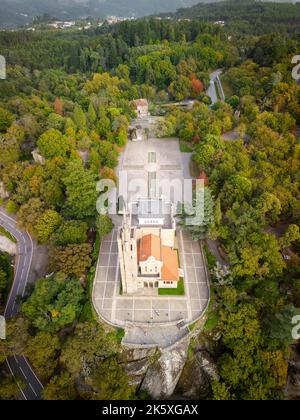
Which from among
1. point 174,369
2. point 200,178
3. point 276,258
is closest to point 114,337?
point 174,369

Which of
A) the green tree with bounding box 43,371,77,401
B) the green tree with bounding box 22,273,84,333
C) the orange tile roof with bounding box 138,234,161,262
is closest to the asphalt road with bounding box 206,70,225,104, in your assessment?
the orange tile roof with bounding box 138,234,161,262

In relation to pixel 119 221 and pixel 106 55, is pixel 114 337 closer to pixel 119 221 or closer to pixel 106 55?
pixel 119 221

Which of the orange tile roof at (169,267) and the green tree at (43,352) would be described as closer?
the green tree at (43,352)

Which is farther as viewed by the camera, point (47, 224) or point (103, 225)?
point (47, 224)

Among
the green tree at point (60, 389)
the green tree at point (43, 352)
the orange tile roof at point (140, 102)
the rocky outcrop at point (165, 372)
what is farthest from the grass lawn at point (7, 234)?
the orange tile roof at point (140, 102)

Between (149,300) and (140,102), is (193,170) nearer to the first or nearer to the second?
(140,102)

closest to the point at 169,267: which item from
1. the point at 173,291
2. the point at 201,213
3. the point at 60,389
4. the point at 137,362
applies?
the point at 173,291

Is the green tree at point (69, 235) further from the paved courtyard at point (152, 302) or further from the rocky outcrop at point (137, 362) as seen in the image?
the rocky outcrop at point (137, 362)
